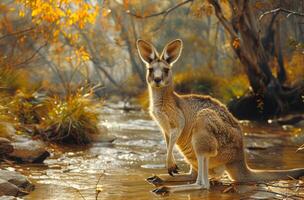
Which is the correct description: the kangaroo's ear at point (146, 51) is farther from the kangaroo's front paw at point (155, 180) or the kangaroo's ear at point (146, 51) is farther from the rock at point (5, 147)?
the rock at point (5, 147)

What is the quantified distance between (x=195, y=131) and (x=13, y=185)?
1.95 meters

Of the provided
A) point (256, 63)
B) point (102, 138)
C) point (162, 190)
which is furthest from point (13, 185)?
point (256, 63)

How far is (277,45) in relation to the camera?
17094 mm

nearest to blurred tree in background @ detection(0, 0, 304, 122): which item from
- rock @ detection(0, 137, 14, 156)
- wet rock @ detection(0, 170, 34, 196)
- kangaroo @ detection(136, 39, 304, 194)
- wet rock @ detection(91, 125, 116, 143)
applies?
wet rock @ detection(91, 125, 116, 143)

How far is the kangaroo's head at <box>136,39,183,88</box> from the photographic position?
5.88 m

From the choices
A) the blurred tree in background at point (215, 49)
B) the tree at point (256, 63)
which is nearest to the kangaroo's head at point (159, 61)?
the blurred tree in background at point (215, 49)

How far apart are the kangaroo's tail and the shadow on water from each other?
0.09m

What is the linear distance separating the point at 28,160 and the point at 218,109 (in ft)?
9.09

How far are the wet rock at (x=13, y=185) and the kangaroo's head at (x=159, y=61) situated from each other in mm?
1708

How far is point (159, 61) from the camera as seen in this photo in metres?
5.95

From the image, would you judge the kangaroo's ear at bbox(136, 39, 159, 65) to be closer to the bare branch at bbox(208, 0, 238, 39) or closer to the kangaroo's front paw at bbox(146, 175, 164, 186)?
the kangaroo's front paw at bbox(146, 175, 164, 186)

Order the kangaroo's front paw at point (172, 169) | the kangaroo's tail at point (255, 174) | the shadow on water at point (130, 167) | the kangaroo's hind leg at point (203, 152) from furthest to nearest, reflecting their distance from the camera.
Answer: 1. the kangaroo's front paw at point (172, 169)
2. the kangaroo's tail at point (255, 174)
3. the kangaroo's hind leg at point (203, 152)
4. the shadow on water at point (130, 167)

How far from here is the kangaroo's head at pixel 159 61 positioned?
588cm

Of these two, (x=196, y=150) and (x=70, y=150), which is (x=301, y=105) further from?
(x=196, y=150)
